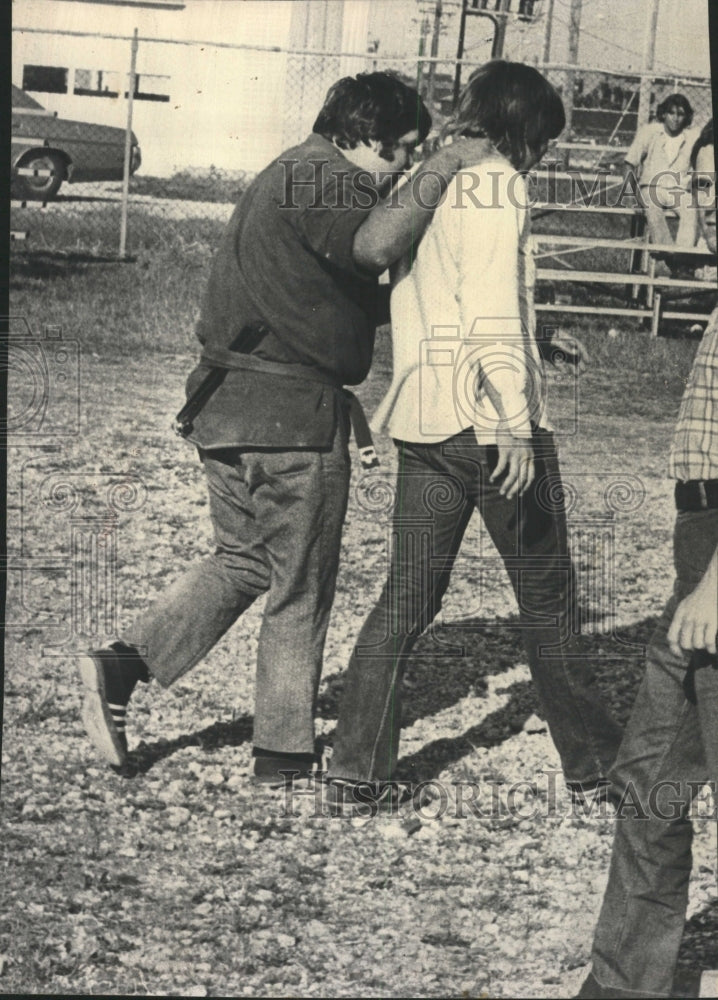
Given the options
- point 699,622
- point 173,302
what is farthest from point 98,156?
point 699,622

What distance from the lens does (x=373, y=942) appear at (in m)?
3.16

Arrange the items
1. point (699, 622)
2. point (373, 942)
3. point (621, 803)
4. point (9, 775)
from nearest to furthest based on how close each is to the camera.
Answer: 1. point (699, 622)
2. point (621, 803)
3. point (373, 942)
4. point (9, 775)

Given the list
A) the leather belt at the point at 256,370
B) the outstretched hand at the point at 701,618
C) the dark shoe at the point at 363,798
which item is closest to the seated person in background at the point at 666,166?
the leather belt at the point at 256,370

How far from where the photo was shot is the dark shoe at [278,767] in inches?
134

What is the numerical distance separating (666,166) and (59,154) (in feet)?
4.25

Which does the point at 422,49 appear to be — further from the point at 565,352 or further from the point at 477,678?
the point at 477,678

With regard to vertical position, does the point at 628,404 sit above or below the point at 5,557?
above

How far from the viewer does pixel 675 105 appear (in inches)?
127

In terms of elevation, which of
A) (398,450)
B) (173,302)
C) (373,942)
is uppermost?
(173,302)

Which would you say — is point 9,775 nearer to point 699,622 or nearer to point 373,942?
point 373,942

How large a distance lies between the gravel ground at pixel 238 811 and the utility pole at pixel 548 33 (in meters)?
0.71

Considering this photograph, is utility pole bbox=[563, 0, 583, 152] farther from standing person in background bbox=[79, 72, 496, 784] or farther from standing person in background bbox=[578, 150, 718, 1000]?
standing person in background bbox=[578, 150, 718, 1000]

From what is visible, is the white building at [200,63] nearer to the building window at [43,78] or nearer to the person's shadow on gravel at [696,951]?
the building window at [43,78]

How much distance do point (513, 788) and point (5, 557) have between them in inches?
48.2
